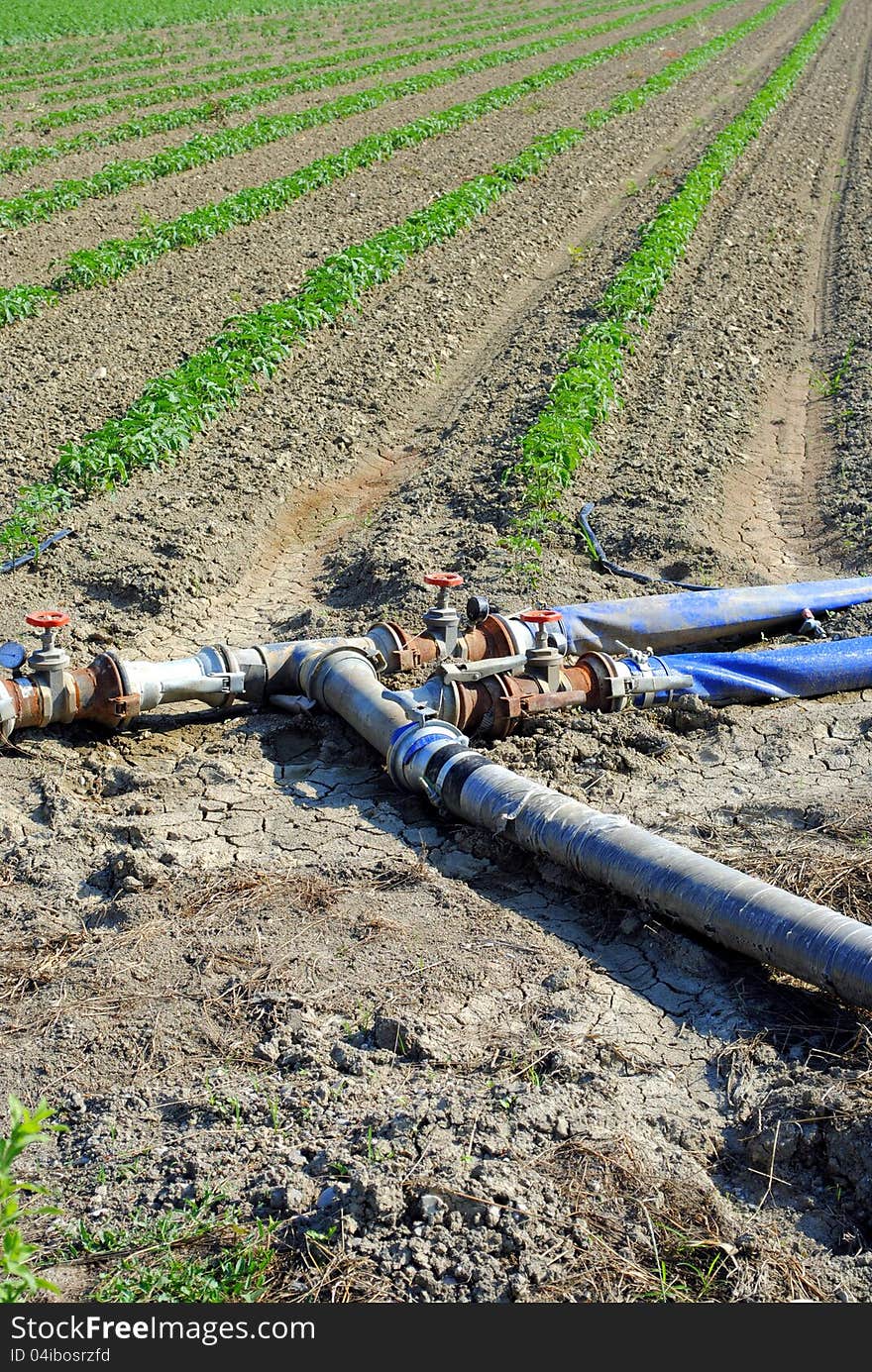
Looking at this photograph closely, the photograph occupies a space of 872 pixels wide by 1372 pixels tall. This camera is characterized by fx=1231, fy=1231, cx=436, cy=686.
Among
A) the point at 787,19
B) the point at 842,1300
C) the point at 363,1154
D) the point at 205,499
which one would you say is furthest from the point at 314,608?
the point at 787,19

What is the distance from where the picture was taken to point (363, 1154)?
3.13m

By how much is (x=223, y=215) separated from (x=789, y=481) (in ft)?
28.7

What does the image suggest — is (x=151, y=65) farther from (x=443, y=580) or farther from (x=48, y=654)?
(x=48, y=654)

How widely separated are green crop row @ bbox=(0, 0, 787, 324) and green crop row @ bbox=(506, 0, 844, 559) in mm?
4800

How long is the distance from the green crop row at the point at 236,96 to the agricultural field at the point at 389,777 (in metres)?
2.20

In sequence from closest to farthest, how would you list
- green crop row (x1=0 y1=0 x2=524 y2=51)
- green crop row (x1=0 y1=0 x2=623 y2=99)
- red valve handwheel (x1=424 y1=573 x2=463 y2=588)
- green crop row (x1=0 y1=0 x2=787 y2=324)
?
1. red valve handwheel (x1=424 y1=573 x2=463 y2=588)
2. green crop row (x1=0 y1=0 x2=787 y2=324)
3. green crop row (x1=0 y1=0 x2=623 y2=99)
4. green crop row (x1=0 y1=0 x2=524 y2=51)

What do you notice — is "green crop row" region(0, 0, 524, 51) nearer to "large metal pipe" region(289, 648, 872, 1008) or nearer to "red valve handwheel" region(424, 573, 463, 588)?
"red valve handwheel" region(424, 573, 463, 588)

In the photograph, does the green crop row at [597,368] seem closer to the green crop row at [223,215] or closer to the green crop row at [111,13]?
the green crop row at [223,215]

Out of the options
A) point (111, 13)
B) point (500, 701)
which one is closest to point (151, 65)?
point (111, 13)

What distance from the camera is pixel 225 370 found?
951 cm

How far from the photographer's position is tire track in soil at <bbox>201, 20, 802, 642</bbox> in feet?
23.3

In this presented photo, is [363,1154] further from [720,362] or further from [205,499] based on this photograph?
[720,362]

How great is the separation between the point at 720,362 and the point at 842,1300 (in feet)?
29.8

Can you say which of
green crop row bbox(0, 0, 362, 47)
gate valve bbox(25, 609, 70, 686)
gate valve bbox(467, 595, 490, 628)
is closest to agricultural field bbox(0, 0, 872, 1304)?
gate valve bbox(25, 609, 70, 686)
